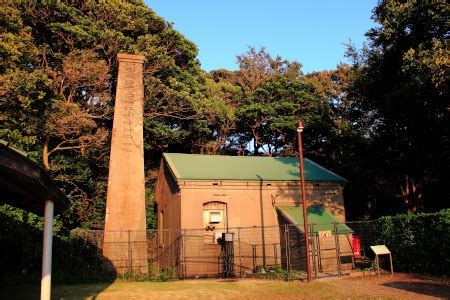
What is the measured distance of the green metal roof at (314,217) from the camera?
78.6 ft

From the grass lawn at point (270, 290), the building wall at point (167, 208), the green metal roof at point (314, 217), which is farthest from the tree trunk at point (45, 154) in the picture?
the green metal roof at point (314, 217)

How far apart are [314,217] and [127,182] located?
34.0 feet

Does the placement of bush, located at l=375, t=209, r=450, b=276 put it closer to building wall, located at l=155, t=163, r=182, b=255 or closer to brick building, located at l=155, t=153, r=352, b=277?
brick building, located at l=155, t=153, r=352, b=277

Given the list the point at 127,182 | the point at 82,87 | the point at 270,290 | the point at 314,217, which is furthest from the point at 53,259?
the point at 314,217

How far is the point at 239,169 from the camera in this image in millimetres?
27438

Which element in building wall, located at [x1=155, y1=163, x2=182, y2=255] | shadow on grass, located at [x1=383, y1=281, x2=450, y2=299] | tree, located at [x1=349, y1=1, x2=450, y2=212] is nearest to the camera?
shadow on grass, located at [x1=383, y1=281, x2=450, y2=299]

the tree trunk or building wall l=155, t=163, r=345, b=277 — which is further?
the tree trunk

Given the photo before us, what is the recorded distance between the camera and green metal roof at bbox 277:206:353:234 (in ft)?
78.6

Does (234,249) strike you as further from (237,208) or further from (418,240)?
(418,240)

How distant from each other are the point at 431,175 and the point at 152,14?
2273 cm

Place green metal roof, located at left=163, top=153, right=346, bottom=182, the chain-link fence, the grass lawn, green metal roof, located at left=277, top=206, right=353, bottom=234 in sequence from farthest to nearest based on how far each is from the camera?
green metal roof, located at left=163, top=153, right=346, bottom=182
green metal roof, located at left=277, top=206, right=353, bottom=234
the chain-link fence
the grass lawn

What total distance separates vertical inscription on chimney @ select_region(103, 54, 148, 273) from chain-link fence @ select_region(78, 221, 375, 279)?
5 centimetres

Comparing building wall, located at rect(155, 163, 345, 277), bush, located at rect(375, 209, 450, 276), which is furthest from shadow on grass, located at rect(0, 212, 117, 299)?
bush, located at rect(375, 209, 450, 276)

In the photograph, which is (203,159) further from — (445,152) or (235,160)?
(445,152)
